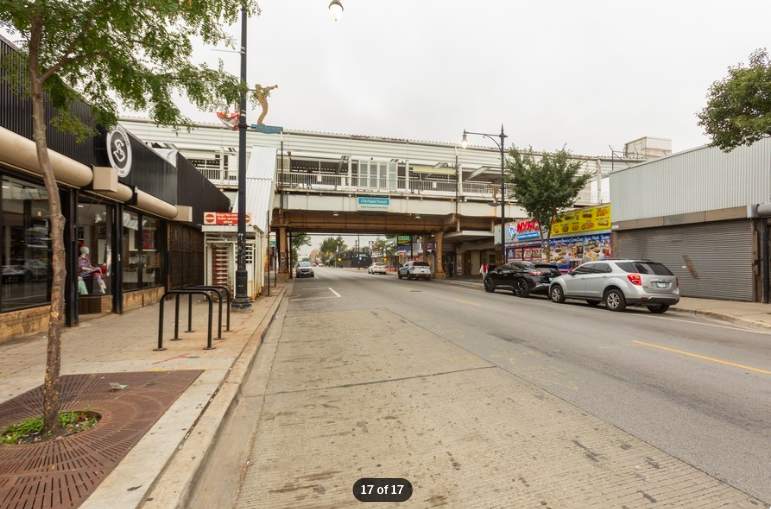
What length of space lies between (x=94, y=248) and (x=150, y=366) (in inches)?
304

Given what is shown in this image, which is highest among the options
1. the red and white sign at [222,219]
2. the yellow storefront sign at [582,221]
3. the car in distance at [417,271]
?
the yellow storefront sign at [582,221]

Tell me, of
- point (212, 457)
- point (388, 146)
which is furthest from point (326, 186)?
point (212, 457)

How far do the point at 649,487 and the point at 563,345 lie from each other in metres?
4.80

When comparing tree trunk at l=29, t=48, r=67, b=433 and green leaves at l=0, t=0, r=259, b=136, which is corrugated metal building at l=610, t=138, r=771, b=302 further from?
tree trunk at l=29, t=48, r=67, b=433

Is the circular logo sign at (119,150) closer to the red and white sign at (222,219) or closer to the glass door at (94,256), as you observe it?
the glass door at (94,256)

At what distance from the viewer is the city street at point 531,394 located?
311cm

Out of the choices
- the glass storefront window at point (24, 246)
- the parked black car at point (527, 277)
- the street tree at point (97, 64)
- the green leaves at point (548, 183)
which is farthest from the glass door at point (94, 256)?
the green leaves at point (548, 183)

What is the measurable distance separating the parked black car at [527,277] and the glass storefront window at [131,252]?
50.6 ft

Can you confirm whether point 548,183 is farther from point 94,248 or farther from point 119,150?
point 94,248

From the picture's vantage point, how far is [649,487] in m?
2.88

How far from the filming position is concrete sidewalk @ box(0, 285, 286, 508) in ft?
9.78

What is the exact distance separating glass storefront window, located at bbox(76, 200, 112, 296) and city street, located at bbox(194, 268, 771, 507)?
5954 millimetres

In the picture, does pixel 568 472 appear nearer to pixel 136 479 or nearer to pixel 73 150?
pixel 136 479

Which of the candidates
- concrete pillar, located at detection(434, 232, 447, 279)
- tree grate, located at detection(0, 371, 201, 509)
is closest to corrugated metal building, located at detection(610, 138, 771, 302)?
tree grate, located at detection(0, 371, 201, 509)
